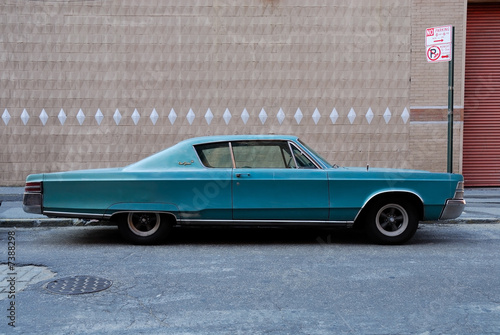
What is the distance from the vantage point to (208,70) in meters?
13.5

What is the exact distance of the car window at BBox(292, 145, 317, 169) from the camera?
6.81 metres

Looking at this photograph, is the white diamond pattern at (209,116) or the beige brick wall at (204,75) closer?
the beige brick wall at (204,75)

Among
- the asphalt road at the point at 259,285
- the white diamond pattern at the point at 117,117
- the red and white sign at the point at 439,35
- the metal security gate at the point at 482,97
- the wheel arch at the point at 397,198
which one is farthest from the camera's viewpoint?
the metal security gate at the point at 482,97

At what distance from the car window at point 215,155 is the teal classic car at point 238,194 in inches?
0.6

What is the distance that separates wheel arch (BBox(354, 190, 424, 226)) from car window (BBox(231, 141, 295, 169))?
3.64 feet

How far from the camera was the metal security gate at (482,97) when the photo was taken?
13.9 meters

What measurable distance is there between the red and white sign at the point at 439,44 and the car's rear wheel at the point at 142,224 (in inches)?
229

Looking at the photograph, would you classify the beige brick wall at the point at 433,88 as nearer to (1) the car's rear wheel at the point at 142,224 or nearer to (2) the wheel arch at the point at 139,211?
(2) the wheel arch at the point at 139,211

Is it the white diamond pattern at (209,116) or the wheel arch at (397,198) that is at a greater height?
the white diamond pattern at (209,116)

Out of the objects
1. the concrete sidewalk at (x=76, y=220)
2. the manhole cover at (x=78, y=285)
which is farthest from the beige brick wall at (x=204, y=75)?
the manhole cover at (x=78, y=285)

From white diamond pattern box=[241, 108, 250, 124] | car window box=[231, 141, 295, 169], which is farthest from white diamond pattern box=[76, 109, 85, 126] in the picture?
car window box=[231, 141, 295, 169]

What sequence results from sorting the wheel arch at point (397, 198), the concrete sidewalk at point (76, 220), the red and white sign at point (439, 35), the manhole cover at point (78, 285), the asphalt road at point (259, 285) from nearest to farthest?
the asphalt road at point (259, 285) < the manhole cover at point (78, 285) < the wheel arch at point (397, 198) < the concrete sidewalk at point (76, 220) < the red and white sign at point (439, 35)

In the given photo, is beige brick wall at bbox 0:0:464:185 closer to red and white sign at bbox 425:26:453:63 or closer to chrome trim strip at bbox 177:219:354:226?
red and white sign at bbox 425:26:453:63

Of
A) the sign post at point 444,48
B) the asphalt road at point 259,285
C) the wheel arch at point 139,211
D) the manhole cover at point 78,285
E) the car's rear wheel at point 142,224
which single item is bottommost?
the asphalt road at point 259,285
